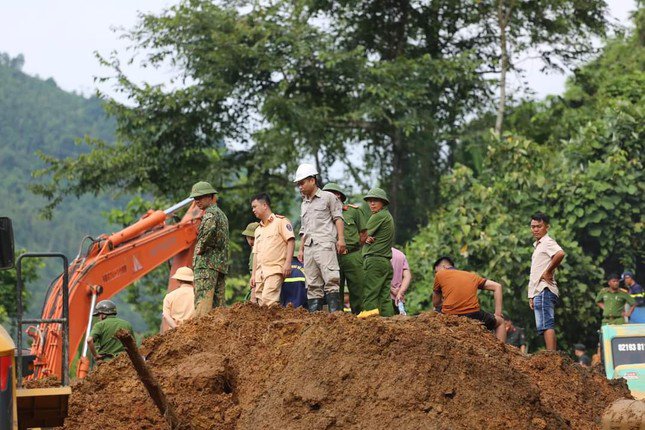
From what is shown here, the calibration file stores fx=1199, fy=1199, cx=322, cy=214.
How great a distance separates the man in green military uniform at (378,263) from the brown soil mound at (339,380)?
1.40m

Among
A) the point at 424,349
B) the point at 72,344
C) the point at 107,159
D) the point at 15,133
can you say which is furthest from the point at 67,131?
the point at 424,349

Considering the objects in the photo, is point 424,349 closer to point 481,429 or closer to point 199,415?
point 481,429

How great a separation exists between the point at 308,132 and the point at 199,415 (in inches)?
726

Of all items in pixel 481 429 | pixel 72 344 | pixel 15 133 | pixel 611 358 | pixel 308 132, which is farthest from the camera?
pixel 15 133

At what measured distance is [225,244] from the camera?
12.9 meters

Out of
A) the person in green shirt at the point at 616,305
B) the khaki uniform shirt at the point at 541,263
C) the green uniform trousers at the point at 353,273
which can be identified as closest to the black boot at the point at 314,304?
the green uniform trousers at the point at 353,273

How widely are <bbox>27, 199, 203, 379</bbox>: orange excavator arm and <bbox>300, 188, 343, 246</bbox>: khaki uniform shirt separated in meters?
3.23

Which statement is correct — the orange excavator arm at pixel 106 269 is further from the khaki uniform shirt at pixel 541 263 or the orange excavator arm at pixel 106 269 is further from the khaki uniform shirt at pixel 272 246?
the khaki uniform shirt at pixel 541 263

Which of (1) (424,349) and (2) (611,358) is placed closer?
(1) (424,349)

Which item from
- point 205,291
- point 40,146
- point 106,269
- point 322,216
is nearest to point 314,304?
point 322,216

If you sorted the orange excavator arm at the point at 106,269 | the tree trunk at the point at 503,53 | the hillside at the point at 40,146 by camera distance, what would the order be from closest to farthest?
→ 1. the orange excavator arm at the point at 106,269
2. the tree trunk at the point at 503,53
3. the hillside at the point at 40,146

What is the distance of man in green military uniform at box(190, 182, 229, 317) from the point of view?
499 inches

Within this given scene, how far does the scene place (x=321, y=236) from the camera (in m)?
12.2

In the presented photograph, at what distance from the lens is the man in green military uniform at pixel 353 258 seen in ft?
42.0
